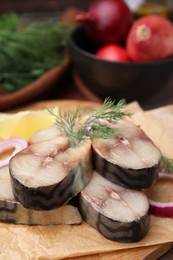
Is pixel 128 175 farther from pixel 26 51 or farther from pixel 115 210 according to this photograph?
pixel 26 51

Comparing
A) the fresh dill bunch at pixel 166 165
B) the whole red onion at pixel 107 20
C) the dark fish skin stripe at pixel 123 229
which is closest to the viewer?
the dark fish skin stripe at pixel 123 229

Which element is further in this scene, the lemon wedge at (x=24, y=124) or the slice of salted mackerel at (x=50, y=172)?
the lemon wedge at (x=24, y=124)

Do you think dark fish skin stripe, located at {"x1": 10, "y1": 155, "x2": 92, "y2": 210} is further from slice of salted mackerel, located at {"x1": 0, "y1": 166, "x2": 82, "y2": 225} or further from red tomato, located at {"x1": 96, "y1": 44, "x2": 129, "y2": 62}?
red tomato, located at {"x1": 96, "y1": 44, "x2": 129, "y2": 62}

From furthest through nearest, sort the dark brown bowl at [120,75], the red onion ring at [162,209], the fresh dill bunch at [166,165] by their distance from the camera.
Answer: the dark brown bowl at [120,75] → the fresh dill bunch at [166,165] → the red onion ring at [162,209]

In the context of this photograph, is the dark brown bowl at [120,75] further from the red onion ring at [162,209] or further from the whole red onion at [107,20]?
the red onion ring at [162,209]

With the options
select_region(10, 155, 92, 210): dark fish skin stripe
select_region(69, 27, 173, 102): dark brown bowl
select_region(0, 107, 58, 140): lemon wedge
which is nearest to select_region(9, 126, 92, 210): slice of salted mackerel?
select_region(10, 155, 92, 210): dark fish skin stripe

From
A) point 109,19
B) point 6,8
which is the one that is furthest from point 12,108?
point 6,8

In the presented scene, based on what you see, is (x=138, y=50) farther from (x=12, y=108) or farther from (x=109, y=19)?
(x=12, y=108)

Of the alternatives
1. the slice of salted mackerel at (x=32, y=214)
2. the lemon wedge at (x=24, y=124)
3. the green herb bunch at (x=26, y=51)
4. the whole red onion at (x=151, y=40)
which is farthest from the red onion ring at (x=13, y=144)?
the whole red onion at (x=151, y=40)
